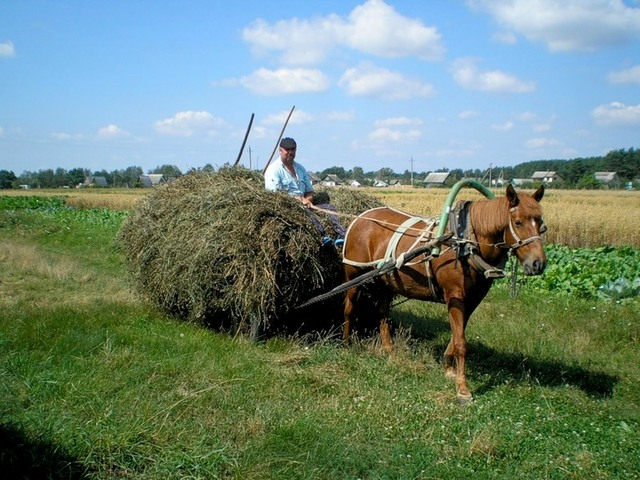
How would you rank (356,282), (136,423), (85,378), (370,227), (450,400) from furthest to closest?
1. (370,227)
2. (356,282)
3. (450,400)
4. (85,378)
5. (136,423)

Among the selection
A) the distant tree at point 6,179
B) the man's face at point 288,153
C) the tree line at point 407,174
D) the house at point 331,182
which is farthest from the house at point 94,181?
the man's face at point 288,153

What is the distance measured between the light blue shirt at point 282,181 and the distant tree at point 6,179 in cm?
10129

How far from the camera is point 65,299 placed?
9234 mm

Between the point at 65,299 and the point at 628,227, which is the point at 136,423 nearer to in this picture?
the point at 65,299

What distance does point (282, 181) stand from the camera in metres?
7.24

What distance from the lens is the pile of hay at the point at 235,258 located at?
20.4ft

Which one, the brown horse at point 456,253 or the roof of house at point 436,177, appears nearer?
the brown horse at point 456,253

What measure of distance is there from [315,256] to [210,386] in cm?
211

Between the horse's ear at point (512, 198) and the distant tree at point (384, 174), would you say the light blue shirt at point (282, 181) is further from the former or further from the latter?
the distant tree at point (384, 174)

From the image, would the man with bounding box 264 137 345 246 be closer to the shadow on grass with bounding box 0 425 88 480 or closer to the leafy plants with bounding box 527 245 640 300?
the shadow on grass with bounding box 0 425 88 480

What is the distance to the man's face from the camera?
717 cm

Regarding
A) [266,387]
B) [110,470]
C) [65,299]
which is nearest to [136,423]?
[110,470]

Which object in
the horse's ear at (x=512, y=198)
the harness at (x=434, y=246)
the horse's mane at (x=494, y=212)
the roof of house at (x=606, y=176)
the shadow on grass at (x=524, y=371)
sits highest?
the horse's ear at (x=512, y=198)

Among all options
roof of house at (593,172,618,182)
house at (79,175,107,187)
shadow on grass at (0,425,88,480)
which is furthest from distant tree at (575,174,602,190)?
house at (79,175,107,187)
